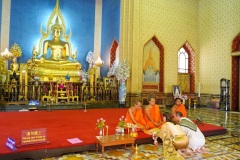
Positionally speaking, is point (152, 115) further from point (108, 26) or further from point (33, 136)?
point (108, 26)

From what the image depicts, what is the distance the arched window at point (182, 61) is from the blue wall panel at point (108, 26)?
10.6 ft

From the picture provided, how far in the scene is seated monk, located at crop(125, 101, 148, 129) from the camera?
14.2ft

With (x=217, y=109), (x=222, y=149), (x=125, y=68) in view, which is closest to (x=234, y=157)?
(x=222, y=149)

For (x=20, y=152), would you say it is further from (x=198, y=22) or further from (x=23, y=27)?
(x=198, y=22)

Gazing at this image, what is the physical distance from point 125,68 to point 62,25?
4.96 metres

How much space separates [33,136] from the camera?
3123 mm

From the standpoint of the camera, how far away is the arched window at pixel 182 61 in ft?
35.9

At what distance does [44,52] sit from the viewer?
10.8 m

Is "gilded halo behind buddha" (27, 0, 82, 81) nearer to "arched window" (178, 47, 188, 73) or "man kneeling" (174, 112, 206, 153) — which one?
"arched window" (178, 47, 188, 73)

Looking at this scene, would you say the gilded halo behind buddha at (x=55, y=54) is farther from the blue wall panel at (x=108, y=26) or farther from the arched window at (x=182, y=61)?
the arched window at (x=182, y=61)

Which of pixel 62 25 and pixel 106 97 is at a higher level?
pixel 62 25

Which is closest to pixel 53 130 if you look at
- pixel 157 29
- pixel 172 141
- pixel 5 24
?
pixel 172 141

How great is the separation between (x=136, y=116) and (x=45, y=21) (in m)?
8.95

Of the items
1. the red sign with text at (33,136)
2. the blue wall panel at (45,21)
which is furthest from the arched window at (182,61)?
the red sign with text at (33,136)
